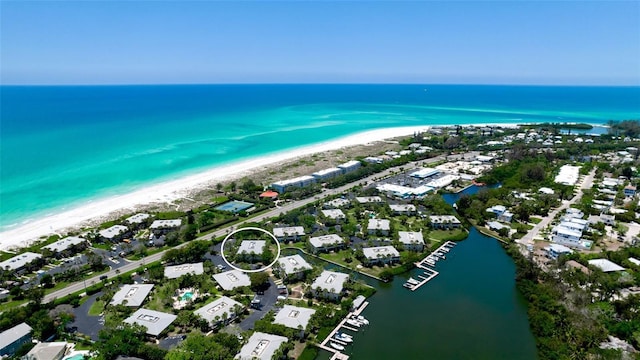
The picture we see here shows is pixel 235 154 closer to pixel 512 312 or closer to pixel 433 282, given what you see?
pixel 433 282

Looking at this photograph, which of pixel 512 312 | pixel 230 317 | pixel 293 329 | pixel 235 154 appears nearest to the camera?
pixel 293 329

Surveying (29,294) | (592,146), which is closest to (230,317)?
(29,294)

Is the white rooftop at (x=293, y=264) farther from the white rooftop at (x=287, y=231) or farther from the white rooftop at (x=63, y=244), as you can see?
the white rooftop at (x=63, y=244)

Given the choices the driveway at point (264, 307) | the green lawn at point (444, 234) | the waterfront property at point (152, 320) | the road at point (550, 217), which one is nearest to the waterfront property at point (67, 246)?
the waterfront property at point (152, 320)

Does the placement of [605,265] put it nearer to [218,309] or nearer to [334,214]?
[334,214]

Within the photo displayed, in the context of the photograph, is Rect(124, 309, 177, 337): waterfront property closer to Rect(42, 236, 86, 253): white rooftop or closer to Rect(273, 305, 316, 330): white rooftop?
Rect(273, 305, 316, 330): white rooftop

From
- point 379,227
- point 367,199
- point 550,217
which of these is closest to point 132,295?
point 379,227
